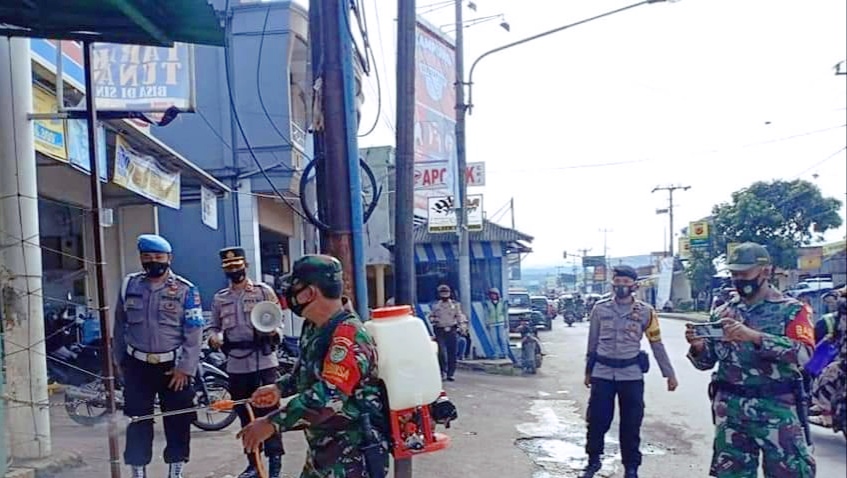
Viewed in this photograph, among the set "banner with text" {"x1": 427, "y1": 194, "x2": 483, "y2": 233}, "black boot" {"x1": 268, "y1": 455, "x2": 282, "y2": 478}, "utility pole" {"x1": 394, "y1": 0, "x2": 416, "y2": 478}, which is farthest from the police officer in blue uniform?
"banner with text" {"x1": 427, "y1": 194, "x2": 483, "y2": 233}

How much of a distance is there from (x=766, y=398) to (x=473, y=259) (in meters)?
12.8

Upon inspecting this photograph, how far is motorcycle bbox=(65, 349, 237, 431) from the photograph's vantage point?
655 cm

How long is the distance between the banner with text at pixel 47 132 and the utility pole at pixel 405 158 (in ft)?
9.97

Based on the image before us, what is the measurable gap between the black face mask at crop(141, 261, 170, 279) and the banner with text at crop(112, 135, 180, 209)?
309 centimetres

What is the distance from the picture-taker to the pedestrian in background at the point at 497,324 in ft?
47.1

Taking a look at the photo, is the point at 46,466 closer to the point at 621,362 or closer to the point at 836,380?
the point at 621,362

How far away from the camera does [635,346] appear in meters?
5.50

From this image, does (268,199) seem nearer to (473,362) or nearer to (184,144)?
(184,144)

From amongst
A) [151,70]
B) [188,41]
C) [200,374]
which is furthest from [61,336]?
[188,41]

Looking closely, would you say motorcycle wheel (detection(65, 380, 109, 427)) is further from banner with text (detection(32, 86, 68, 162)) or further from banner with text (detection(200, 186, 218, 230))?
banner with text (detection(200, 186, 218, 230))

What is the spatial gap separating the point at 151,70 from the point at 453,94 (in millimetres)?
7294

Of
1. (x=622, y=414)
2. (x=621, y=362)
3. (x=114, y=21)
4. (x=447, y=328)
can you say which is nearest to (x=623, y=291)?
(x=621, y=362)

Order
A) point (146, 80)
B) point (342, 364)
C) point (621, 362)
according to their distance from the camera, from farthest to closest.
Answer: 1. point (146, 80)
2. point (621, 362)
3. point (342, 364)

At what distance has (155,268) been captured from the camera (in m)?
4.61
